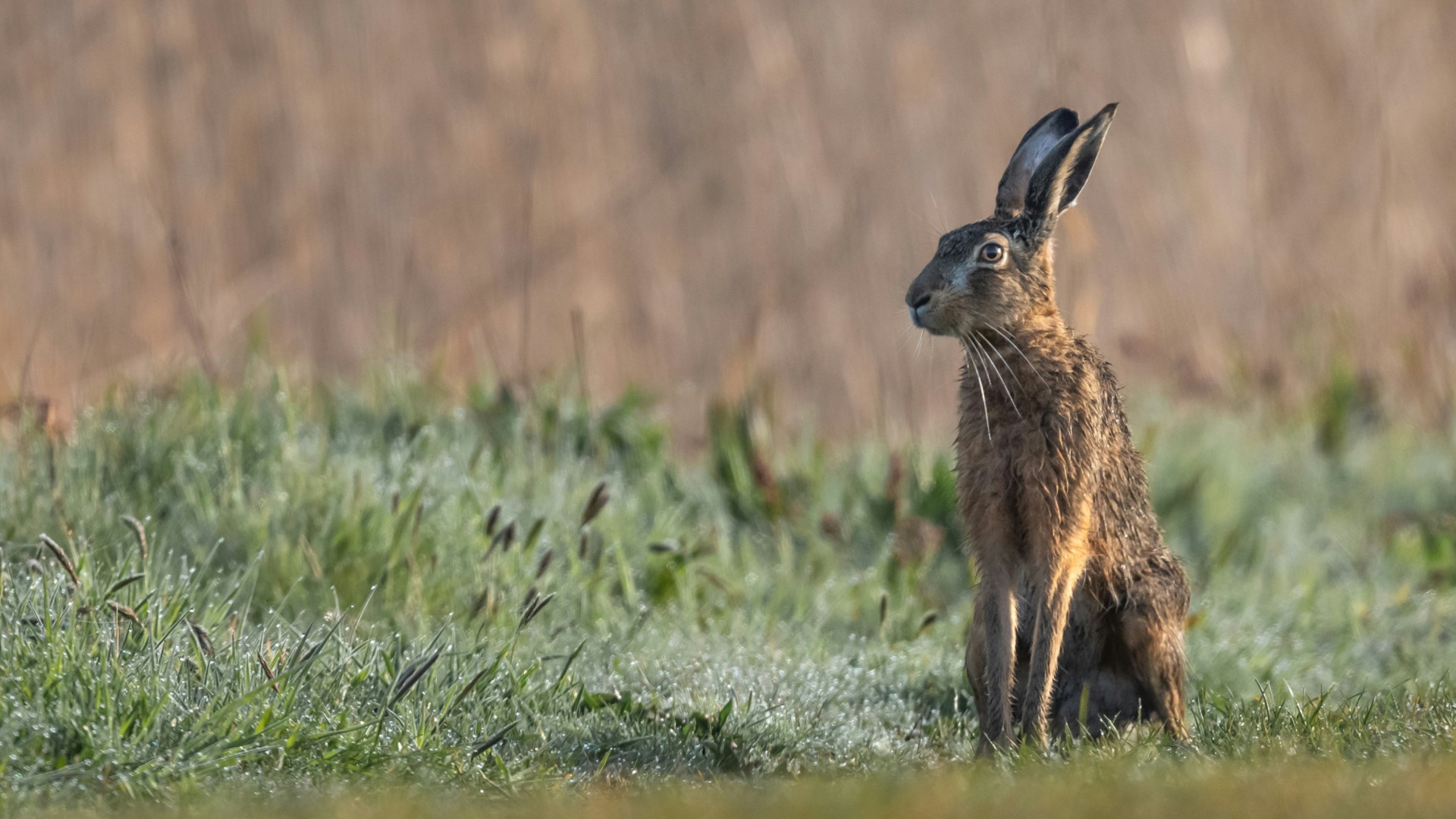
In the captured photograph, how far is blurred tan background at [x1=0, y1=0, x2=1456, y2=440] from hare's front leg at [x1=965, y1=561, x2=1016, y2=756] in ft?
12.4

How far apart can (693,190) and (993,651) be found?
5.55 metres

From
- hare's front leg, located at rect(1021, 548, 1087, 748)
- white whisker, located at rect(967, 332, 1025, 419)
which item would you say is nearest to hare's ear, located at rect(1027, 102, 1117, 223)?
white whisker, located at rect(967, 332, 1025, 419)

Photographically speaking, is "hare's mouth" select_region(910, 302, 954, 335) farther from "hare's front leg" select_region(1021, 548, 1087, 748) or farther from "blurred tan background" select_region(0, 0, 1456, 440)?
"blurred tan background" select_region(0, 0, 1456, 440)

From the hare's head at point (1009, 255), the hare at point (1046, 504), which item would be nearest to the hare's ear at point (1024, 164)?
the hare's head at point (1009, 255)

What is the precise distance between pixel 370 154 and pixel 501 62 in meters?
0.94

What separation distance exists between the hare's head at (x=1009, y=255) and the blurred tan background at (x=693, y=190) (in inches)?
137

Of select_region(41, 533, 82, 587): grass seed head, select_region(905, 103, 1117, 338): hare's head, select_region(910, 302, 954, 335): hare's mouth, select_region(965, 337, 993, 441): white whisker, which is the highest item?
select_region(905, 103, 1117, 338): hare's head

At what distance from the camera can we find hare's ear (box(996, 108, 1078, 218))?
200 inches

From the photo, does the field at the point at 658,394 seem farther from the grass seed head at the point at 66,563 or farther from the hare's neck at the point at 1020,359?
the hare's neck at the point at 1020,359

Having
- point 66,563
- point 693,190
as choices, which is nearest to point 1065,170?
point 66,563

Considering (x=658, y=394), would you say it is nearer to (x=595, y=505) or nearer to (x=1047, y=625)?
(x=595, y=505)

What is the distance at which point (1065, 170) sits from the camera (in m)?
4.91

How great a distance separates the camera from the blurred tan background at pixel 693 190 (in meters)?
8.67

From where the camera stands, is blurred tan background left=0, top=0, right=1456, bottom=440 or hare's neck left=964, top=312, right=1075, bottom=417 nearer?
hare's neck left=964, top=312, right=1075, bottom=417
